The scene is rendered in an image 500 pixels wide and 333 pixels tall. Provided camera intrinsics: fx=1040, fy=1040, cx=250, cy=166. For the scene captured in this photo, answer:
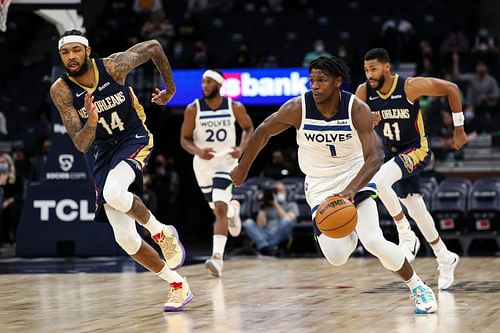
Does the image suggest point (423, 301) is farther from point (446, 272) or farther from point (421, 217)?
point (421, 217)

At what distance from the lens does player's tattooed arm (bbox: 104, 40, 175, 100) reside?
298 inches

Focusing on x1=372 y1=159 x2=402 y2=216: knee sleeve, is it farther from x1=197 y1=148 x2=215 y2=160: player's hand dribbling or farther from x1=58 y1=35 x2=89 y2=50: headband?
x1=58 y1=35 x2=89 y2=50: headband

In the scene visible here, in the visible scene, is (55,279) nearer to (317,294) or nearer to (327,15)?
(317,294)

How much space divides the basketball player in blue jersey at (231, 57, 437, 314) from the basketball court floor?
0.40 metres

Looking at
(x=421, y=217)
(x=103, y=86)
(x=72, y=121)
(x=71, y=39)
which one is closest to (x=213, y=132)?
(x=421, y=217)

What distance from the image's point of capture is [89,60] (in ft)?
24.6

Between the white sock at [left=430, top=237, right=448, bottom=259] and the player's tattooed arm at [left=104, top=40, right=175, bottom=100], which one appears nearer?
the player's tattooed arm at [left=104, top=40, right=175, bottom=100]

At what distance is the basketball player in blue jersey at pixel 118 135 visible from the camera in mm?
7332

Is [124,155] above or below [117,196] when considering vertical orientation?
above

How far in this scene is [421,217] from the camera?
9.32m

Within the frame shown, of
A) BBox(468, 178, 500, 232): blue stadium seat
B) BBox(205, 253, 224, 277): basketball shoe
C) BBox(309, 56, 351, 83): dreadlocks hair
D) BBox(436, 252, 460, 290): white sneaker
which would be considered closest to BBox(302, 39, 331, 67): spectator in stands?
BBox(468, 178, 500, 232): blue stadium seat

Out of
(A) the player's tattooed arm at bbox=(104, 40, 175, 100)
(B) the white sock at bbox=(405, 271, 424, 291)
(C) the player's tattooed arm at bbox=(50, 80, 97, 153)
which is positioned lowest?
(B) the white sock at bbox=(405, 271, 424, 291)

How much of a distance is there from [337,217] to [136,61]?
215cm

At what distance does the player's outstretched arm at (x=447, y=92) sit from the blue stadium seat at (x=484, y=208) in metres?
6.10
